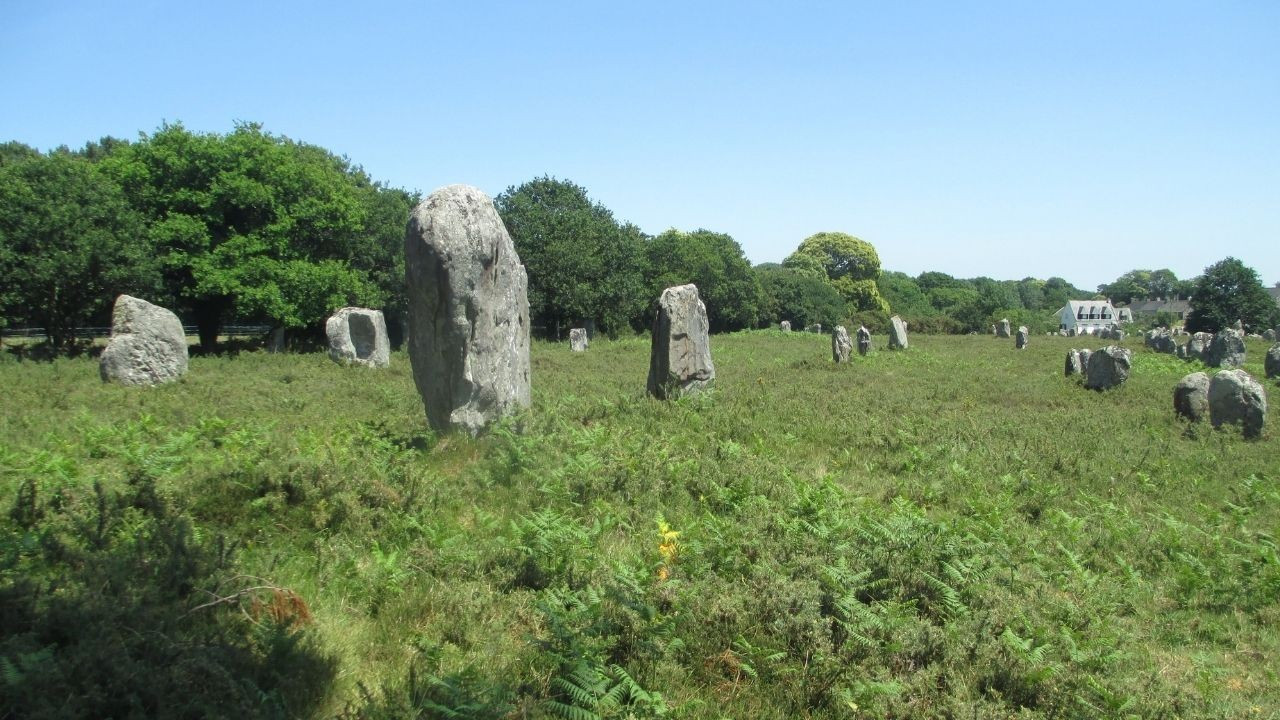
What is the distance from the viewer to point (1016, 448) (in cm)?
1188

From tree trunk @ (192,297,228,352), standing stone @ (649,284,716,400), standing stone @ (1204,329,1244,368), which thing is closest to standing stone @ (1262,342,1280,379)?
standing stone @ (1204,329,1244,368)

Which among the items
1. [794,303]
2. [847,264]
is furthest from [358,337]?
[847,264]

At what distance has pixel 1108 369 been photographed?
19578mm

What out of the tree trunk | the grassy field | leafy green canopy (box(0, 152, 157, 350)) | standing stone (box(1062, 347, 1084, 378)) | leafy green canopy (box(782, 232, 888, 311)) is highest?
leafy green canopy (box(782, 232, 888, 311))

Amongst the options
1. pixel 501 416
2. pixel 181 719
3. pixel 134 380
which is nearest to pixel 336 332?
pixel 134 380

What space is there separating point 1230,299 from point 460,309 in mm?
69670

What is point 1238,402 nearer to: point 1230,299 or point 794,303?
point 794,303

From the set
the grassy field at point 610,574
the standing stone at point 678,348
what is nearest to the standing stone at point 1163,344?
the grassy field at point 610,574

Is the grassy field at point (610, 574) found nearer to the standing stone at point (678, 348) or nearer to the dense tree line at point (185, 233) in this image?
the standing stone at point (678, 348)

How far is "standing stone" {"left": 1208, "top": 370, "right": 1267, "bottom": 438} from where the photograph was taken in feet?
44.9

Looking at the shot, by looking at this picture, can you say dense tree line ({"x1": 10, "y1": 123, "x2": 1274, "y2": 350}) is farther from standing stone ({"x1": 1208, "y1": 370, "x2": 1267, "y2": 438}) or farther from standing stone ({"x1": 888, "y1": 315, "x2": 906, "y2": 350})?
standing stone ({"x1": 1208, "y1": 370, "x2": 1267, "y2": 438})

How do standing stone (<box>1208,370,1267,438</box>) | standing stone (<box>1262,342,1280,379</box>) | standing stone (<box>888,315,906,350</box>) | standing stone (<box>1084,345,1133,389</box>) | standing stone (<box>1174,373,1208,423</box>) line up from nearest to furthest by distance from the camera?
standing stone (<box>1208,370,1267,438</box>) → standing stone (<box>1174,373,1208,423</box>) → standing stone (<box>1084,345,1133,389</box>) → standing stone (<box>1262,342,1280,379</box>) → standing stone (<box>888,315,906,350</box>)

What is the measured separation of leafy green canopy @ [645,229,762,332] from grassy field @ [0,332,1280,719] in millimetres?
40545

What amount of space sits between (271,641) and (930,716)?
13.4 feet
